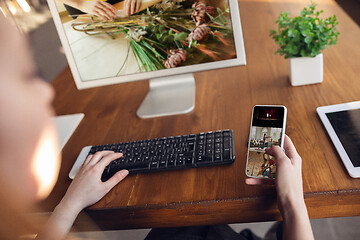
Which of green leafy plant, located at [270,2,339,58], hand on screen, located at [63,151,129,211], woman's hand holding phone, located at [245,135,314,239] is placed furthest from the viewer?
green leafy plant, located at [270,2,339,58]

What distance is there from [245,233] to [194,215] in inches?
11.9

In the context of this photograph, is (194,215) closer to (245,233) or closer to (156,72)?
(245,233)

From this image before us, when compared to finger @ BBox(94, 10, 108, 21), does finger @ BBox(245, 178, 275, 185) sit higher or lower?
lower

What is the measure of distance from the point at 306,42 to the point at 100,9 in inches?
22.8

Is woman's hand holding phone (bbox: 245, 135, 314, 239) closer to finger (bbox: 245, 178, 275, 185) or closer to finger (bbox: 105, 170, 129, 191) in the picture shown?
finger (bbox: 245, 178, 275, 185)

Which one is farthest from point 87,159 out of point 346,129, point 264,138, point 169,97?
point 346,129

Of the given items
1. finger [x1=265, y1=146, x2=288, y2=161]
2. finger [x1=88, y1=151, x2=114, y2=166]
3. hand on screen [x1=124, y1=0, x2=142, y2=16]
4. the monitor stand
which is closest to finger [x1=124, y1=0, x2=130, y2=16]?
hand on screen [x1=124, y1=0, x2=142, y2=16]

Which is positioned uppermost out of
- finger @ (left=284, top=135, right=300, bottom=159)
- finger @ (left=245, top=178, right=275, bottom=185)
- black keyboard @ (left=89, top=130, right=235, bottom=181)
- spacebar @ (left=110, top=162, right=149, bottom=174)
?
finger @ (left=284, top=135, right=300, bottom=159)

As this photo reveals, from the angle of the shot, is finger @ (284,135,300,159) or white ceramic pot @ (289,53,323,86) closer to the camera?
finger @ (284,135,300,159)

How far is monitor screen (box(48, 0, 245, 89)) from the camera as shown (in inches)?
33.1

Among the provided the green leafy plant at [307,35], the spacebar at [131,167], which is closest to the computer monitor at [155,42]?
the green leafy plant at [307,35]

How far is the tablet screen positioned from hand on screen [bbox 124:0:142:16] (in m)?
0.58

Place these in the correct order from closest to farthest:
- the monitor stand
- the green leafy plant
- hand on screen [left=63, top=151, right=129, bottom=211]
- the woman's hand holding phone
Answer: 1. the woman's hand holding phone
2. hand on screen [left=63, top=151, right=129, bottom=211]
3. the green leafy plant
4. the monitor stand

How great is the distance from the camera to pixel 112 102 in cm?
110
